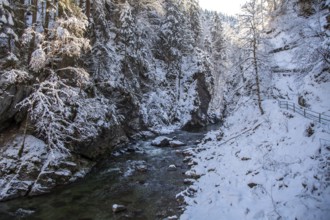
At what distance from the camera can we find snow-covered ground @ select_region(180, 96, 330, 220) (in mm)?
11062

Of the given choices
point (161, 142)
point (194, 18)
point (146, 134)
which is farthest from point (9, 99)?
point (194, 18)

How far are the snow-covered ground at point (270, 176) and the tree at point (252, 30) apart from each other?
445 centimetres

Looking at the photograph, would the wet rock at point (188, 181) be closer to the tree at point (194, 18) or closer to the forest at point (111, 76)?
the forest at point (111, 76)

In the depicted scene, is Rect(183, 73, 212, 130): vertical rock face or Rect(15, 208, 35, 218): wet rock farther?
Rect(183, 73, 212, 130): vertical rock face

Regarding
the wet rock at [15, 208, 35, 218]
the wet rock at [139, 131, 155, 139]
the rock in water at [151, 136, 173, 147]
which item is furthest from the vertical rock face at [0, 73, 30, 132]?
the wet rock at [139, 131, 155, 139]

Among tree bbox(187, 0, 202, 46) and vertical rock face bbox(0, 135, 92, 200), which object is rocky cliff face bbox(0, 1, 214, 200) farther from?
tree bbox(187, 0, 202, 46)

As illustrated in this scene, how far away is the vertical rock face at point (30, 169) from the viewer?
16.0 metres

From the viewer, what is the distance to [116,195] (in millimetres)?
16734

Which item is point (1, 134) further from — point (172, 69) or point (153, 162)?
point (172, 69)

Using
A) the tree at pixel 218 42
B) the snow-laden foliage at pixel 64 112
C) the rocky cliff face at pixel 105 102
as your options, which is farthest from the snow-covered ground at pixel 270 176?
the tree at pixel 218 42

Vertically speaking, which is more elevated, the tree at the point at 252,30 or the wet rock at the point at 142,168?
the tree at the point at 252,30

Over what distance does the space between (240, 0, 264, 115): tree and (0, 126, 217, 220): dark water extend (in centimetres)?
1052

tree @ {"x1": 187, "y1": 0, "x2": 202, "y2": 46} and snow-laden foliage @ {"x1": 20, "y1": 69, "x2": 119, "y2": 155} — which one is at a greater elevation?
tree @ {"x1": 187, "y1": 0, "x2": 202, "y2": 46}

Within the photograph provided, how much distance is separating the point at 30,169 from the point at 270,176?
1400 centimetres
